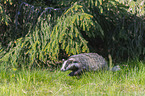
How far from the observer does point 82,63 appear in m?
3.63

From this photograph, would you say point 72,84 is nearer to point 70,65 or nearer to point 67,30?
point 70,65

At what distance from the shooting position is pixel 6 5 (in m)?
4.11

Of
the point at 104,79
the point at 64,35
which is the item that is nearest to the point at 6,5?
the point at 64,35

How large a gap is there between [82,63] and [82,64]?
0.02 metres

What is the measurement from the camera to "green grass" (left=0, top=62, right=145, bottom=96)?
2.61 m

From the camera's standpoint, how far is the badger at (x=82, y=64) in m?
3.51

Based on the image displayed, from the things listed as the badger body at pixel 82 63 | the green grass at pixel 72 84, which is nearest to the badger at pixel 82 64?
the badger body at pixel 82 63

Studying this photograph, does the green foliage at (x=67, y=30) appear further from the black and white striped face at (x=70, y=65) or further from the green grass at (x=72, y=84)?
the green grass at (x=72, y=84)

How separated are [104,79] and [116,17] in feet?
6.59

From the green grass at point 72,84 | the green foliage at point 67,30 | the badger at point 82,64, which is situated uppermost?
the green foliage at point 67,30

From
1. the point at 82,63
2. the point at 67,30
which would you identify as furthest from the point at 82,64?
the point at 67,30

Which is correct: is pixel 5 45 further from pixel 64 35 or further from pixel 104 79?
pixel 104 79

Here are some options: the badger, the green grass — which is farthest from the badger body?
the green grass

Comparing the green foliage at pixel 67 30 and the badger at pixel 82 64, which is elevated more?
the green foliage at pixel 67 30
